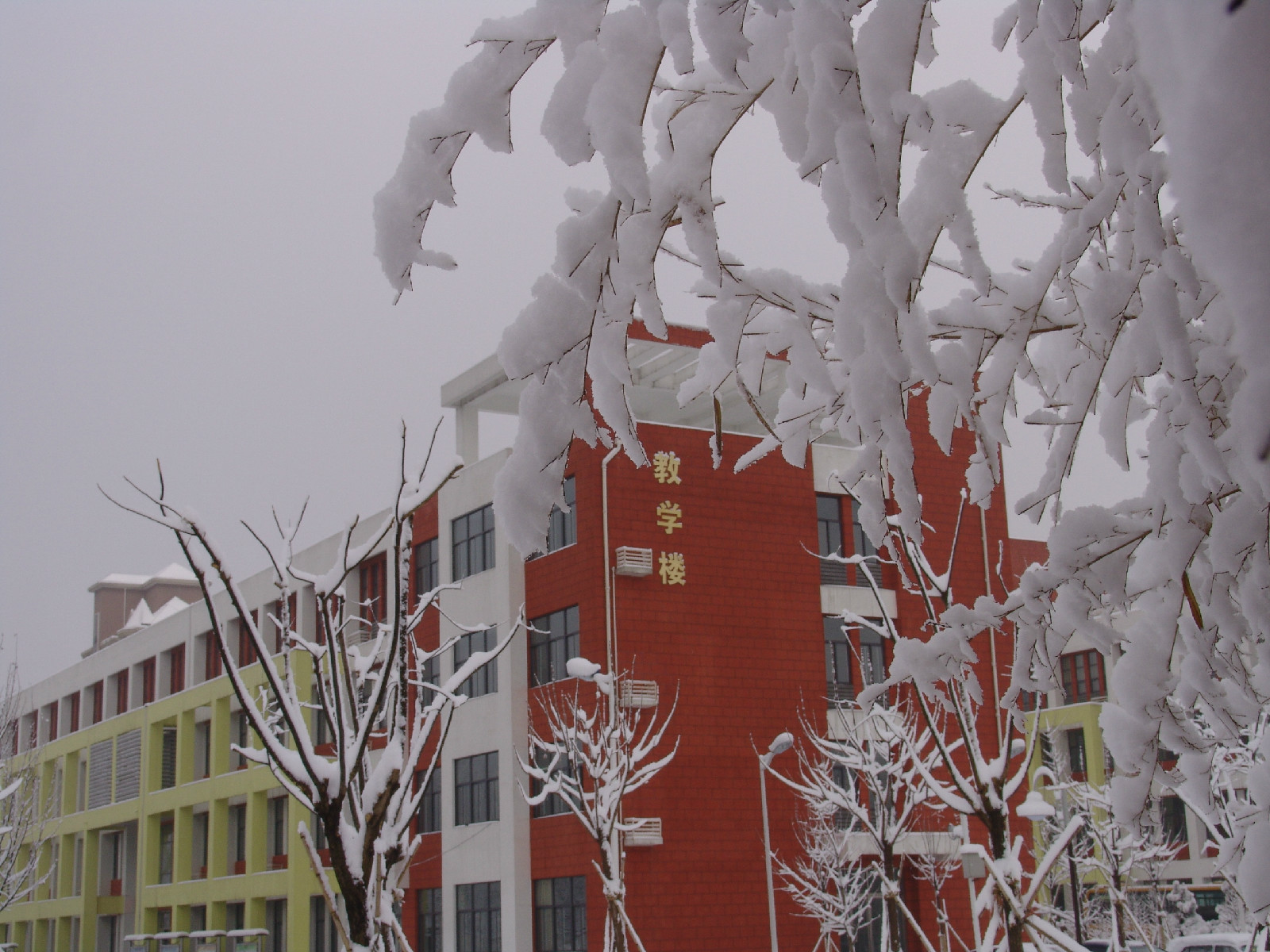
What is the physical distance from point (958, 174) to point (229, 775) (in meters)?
41.7

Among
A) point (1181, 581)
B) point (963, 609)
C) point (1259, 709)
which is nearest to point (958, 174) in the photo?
point (1181, 581)

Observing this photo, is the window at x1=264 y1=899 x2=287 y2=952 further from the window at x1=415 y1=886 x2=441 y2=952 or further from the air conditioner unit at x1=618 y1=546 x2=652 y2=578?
the air conditioner unit at x1=618 y1=546 x2=652 y2=578

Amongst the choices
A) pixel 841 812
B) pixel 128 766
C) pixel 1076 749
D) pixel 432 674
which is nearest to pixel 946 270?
pixel 841 812

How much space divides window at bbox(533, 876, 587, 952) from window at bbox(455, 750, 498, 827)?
7.10 ft

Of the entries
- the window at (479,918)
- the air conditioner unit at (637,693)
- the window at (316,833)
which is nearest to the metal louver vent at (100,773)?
the window at (316,833)

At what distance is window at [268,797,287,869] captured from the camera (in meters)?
38.2

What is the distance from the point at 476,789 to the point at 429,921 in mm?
4087

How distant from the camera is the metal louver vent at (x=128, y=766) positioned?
4684cm

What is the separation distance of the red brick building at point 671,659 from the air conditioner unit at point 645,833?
7cm

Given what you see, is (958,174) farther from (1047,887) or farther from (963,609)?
(1047,887)

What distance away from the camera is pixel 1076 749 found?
5188 centimetres

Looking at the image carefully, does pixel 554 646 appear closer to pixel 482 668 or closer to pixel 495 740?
pixel 482 668

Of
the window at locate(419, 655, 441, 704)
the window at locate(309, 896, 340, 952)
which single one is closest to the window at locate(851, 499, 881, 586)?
A: the window at locate(419, 655, 441, 704)

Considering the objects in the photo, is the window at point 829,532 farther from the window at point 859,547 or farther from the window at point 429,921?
the window at point 429,921
